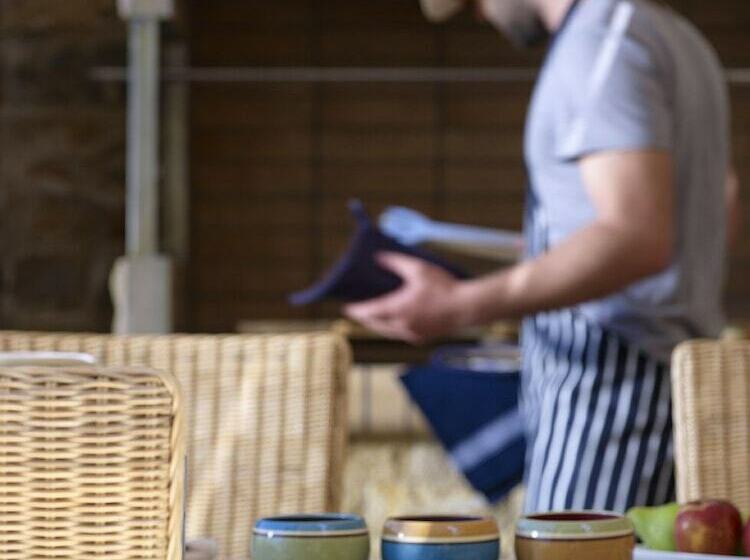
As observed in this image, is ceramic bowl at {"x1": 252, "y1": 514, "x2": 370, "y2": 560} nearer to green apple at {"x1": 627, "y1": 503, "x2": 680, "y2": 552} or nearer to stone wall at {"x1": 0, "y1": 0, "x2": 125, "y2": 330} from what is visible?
green apple at {"x1": 627, "y1": 503, "x2": 680, "y2": 552}

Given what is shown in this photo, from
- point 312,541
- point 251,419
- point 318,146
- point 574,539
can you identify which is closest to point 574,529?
point 574,539

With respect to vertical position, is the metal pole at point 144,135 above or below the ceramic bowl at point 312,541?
above

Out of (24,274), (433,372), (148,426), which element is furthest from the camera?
(24,274)

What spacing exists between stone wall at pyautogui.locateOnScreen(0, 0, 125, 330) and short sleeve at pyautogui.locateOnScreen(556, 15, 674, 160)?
3104 mm

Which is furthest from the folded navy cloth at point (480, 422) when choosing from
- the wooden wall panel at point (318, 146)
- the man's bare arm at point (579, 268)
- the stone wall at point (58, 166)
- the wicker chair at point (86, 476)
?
the wooden wall panel at point (318, 146)

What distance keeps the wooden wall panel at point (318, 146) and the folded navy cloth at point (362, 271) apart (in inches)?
125

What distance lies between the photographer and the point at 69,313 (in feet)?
14.4

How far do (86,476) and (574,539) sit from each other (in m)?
0.23

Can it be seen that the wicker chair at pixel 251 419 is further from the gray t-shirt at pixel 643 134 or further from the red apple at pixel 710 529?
the red apple at pixel 710 529

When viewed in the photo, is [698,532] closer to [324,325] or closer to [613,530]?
[613,530]

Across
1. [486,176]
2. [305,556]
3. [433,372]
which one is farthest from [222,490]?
[486,176]

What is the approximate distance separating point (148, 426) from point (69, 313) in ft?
12.6

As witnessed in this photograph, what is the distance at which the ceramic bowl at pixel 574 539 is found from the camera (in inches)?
28.0

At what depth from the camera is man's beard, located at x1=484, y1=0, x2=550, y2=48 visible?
1571 mm
